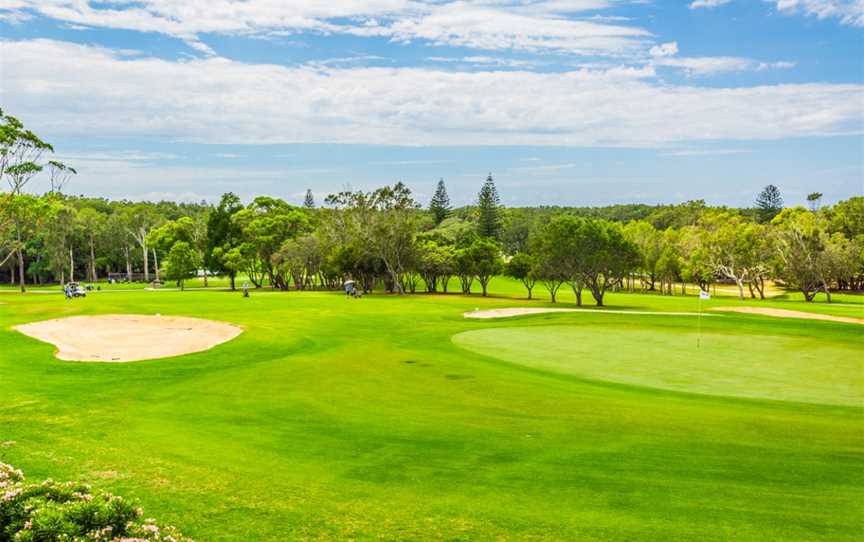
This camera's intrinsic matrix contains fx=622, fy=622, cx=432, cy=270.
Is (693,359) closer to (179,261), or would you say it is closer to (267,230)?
(267,230)

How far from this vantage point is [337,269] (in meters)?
80.6

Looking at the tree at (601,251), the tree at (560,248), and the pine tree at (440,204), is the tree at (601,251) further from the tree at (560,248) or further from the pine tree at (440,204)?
the pine tree at (440,204)

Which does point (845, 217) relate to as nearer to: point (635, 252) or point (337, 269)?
point (635, 252)

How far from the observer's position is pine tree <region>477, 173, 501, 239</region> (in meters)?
147

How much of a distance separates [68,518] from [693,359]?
25.4 m

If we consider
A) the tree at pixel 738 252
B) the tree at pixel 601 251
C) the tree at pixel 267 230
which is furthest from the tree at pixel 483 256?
the tree at pixel 738 252

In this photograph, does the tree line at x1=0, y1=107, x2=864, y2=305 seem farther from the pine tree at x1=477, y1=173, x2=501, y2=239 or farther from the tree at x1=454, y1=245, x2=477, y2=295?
the pine tree at x1=477, y1=173, x2=501, y2=239

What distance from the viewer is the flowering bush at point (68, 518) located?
767 centimetres

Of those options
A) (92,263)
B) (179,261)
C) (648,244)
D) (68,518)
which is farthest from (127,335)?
(92,263)

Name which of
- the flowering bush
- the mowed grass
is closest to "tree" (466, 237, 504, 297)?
the mowed grass

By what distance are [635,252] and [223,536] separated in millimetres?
58119

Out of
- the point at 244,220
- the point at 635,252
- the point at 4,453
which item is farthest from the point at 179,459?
the point at 244,220

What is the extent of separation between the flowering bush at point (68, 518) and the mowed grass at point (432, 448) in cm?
143

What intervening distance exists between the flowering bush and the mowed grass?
143cm
